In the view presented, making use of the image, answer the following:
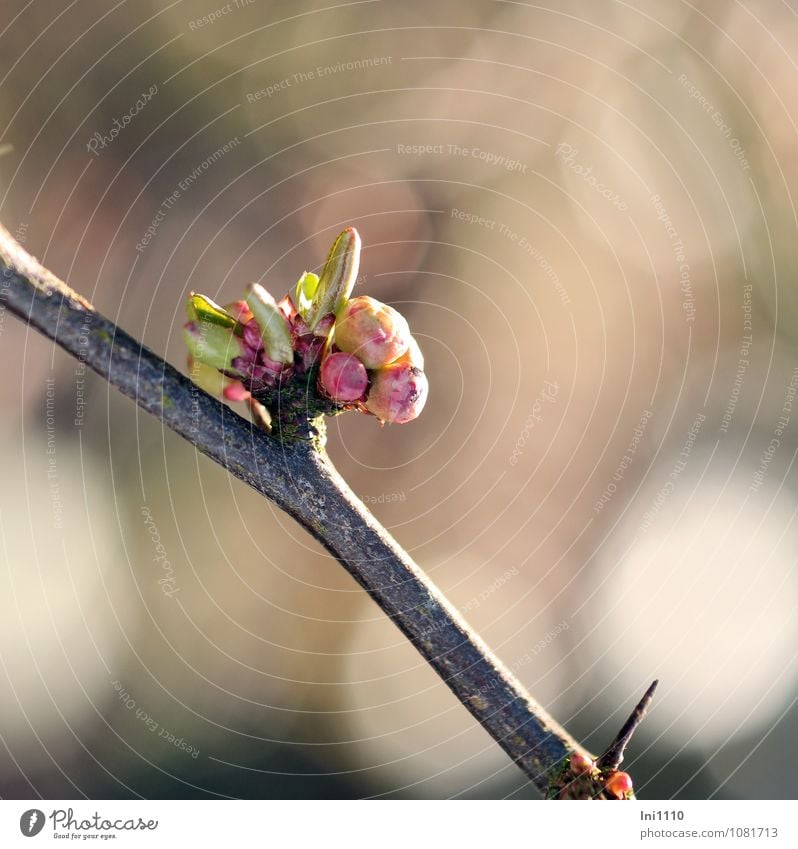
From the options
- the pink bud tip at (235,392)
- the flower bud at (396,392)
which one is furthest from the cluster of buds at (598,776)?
the pink bud tip at (235,392)

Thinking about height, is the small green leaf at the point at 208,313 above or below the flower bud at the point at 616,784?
above

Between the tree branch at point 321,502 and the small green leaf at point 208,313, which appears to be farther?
the small green leaf at point 208,313

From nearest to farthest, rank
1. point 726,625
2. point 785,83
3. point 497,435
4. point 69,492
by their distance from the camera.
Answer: point 726,625 < point 69,492 < point 785,83 < point 497,435

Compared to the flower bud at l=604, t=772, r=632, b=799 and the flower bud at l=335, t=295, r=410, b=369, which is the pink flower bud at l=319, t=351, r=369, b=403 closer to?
the flower bud at l=335, t=295, r=410, b=369

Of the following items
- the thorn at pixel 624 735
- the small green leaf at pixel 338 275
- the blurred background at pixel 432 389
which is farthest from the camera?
the blurred background at pixel 432 389

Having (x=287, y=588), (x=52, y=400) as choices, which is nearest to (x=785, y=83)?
(x=287, y=588)

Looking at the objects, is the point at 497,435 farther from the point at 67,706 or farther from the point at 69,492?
the point at 67,706

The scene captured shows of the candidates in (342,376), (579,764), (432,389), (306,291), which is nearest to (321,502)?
(342,376)

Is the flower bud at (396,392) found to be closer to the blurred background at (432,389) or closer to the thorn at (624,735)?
the thorn at (624,735)
